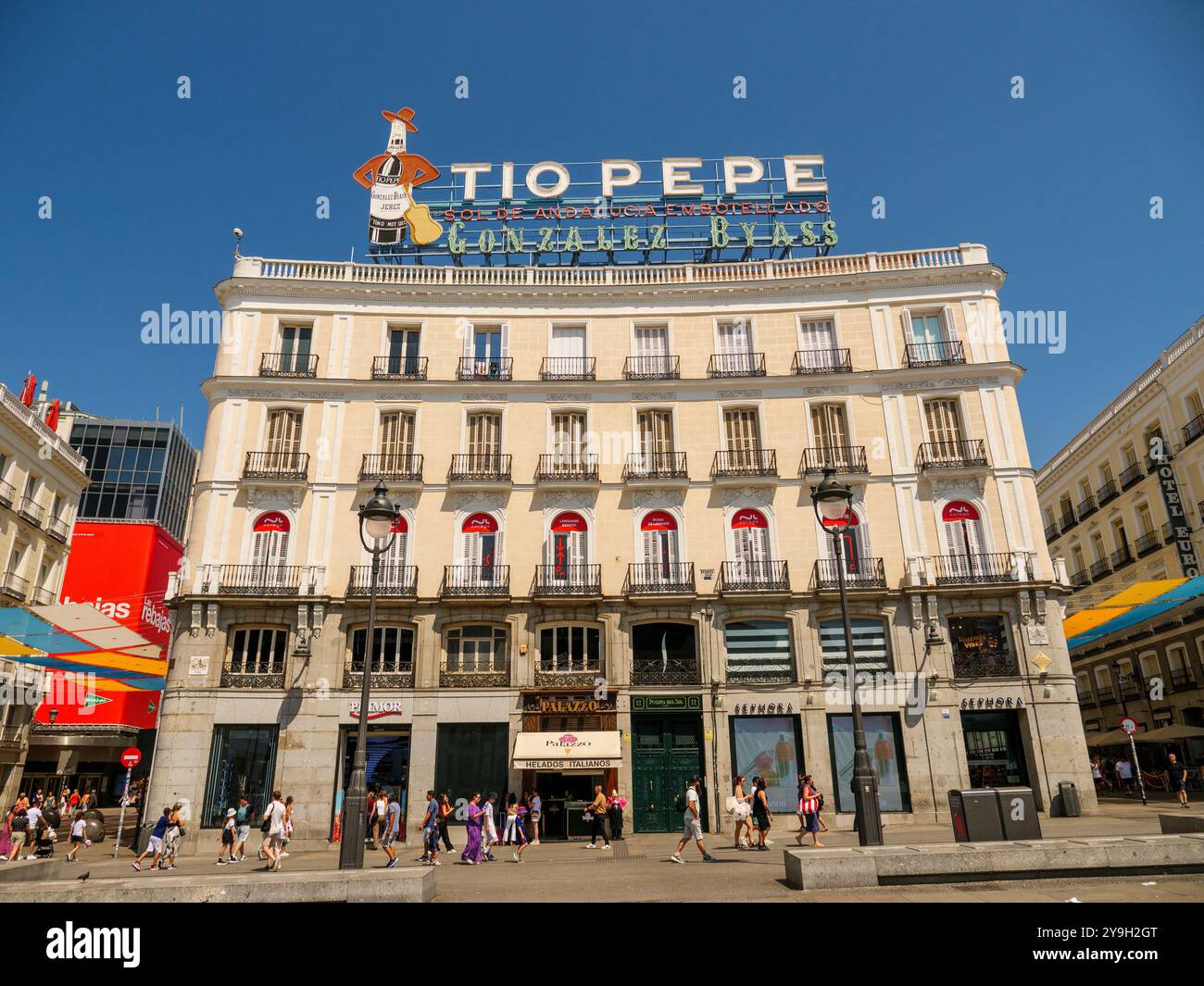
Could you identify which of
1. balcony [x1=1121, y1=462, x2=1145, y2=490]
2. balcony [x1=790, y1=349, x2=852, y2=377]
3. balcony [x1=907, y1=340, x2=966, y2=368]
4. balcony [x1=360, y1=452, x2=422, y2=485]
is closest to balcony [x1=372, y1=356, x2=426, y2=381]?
balcony [x1=360, y1=452, x2=422, y2=485]

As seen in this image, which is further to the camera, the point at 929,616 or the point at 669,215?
the point at 669,215

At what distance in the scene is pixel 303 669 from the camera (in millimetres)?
25344

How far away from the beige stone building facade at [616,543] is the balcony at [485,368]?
0.60ft

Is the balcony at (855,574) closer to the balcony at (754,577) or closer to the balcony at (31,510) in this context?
the balcony at (754,577)

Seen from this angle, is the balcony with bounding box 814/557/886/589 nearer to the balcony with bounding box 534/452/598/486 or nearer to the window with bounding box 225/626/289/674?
the balcony with bounding box 534/452/598/486

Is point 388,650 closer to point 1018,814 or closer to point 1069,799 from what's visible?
point 1018,814

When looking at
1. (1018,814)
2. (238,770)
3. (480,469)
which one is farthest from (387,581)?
(1018,814)

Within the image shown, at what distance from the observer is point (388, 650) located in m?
26.1

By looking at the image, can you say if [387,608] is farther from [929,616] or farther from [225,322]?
[929,616]

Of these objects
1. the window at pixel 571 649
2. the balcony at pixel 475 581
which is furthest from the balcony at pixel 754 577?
the balcony at pixel 475 581

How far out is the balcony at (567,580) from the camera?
26.2 metres

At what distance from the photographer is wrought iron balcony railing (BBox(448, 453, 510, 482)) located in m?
27.7

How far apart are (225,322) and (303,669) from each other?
14.1m

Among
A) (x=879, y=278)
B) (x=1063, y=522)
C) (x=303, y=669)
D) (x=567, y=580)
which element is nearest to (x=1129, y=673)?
(x=1063, y=522)
